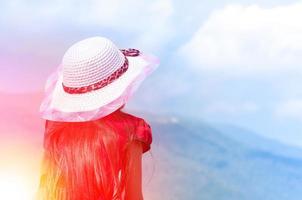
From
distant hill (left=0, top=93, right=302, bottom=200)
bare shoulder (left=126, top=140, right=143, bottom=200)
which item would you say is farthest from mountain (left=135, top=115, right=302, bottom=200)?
bare shoulder (left=126, top=140, right=143, bottom=200)

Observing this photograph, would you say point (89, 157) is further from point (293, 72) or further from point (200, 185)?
point (293, 72)

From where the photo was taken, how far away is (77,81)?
1.43 meters

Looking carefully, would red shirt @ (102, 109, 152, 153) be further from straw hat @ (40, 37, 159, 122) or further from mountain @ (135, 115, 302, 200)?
mountain @ (135, 115, 302, 200)

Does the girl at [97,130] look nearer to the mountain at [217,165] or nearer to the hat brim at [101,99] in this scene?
the hat brim at [101,99]

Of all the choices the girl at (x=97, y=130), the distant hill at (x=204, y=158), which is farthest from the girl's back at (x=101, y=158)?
the distant hill at (x=204, y=158)

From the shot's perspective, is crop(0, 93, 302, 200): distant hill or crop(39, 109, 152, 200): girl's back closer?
crop(39, 109, 152, 200): girl's back

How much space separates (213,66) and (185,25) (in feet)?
0.63

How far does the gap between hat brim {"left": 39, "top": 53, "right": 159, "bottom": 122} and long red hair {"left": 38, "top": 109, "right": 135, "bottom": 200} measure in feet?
0.12

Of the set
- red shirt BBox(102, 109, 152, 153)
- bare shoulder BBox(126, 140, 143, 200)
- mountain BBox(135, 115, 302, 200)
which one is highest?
red shirt BBox(102, 109, 152, 153)

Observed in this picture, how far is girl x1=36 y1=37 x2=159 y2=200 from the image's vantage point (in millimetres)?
1409

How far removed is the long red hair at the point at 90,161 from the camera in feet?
4.65

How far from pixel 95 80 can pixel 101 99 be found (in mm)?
48

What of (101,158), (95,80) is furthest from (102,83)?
(101,158)

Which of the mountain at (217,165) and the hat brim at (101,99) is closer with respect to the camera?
the hat brim at (101,99)
